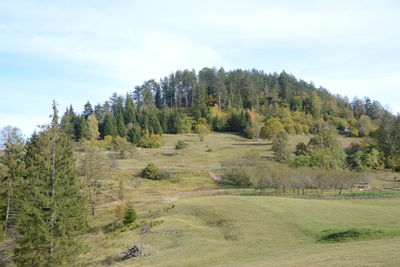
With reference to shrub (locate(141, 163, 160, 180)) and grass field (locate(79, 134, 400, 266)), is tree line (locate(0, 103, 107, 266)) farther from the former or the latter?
shrub (locate(141, 163, 160, 180))

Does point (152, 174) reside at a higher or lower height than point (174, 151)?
lower

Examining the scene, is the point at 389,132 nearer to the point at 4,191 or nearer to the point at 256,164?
the point at 256,164

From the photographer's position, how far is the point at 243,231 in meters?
34.9

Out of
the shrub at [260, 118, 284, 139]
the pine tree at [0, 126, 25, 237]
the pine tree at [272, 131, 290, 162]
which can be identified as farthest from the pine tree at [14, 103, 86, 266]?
the shrub at [260, 118, 284, 139]

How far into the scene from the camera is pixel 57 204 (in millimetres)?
27922

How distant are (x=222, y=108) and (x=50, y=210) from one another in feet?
401

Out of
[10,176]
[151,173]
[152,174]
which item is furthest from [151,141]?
[10,176]

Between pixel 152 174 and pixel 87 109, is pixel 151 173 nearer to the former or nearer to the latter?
pixel 152 174

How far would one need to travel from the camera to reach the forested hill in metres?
117

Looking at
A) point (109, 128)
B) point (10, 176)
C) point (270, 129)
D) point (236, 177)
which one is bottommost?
point (236, 177)

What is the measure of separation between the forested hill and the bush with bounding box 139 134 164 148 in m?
2.50

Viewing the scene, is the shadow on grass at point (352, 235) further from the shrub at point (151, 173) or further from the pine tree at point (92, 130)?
the pine tree at point (92, 130)

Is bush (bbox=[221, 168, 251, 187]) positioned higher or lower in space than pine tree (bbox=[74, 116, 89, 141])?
lower

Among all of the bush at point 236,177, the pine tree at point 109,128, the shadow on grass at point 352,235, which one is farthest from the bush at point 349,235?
the pine tree at point 109,128
